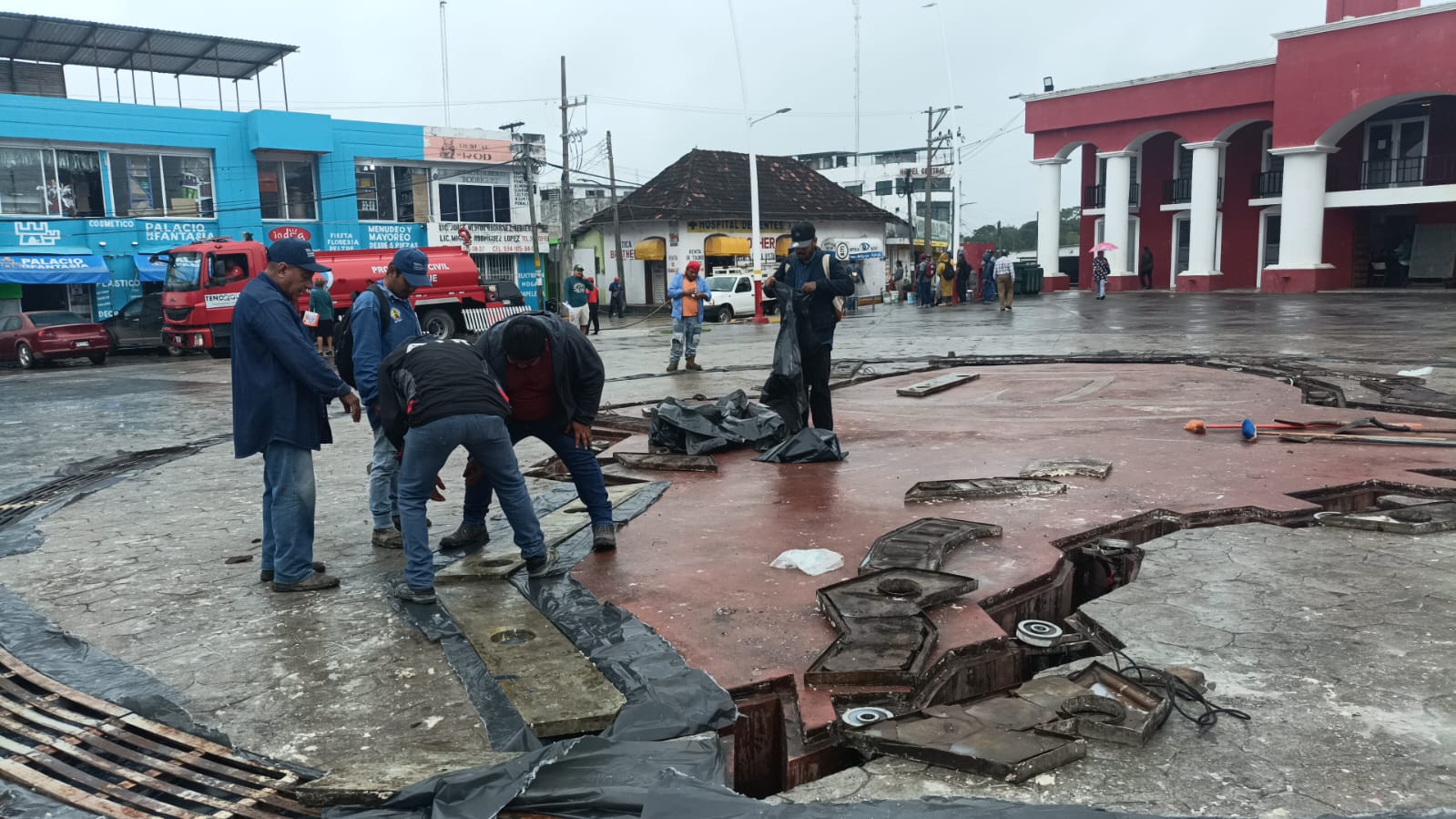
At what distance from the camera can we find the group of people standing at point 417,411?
4473 mm

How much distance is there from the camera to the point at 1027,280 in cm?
3434

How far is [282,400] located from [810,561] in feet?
8.70

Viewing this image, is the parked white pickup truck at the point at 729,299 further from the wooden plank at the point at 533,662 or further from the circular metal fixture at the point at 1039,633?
the circular metal fixture at the point at 1039,633

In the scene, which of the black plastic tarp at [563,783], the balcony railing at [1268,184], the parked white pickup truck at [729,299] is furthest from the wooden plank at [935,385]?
the balcony railing at [1268,184]

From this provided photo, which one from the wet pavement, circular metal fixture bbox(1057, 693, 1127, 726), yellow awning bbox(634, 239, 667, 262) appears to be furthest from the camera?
yellow awning bbox(634, 239, 667, 262)

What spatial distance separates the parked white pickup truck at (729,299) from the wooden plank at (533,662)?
2711cm

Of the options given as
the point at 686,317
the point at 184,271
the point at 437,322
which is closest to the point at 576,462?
the point at 686,317

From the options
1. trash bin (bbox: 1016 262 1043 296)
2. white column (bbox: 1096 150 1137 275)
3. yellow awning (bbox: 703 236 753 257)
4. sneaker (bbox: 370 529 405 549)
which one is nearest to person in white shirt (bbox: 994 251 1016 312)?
trash bin (bbox: 1016 262 1043 296)

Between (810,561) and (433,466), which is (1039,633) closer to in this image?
(810,561)

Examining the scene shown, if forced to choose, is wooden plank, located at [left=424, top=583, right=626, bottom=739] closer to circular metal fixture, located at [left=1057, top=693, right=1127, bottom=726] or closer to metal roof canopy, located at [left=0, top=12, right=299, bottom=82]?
circular metal fixture, located at [left=1057, top=693, right=1127, bottom=726]

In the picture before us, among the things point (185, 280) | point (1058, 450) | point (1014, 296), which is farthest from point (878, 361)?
point (1014, 296)

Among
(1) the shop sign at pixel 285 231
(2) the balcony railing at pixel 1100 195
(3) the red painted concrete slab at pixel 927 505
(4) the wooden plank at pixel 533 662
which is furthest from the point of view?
(2) the balcony railing at pixel 1100 195

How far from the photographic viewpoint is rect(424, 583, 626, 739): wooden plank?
3230mm

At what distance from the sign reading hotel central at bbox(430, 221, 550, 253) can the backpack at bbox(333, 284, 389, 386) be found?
2930cm
